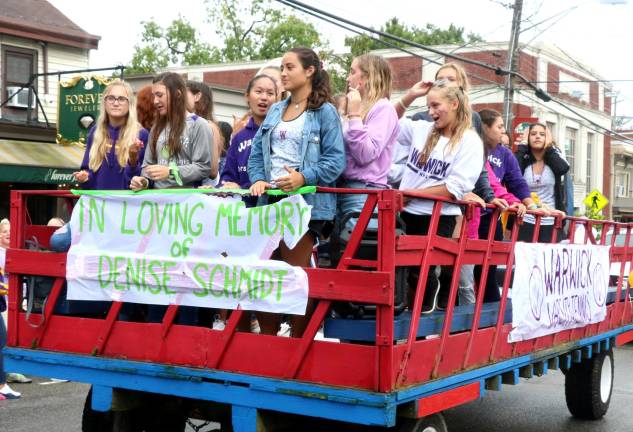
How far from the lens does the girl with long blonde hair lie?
19.6ft

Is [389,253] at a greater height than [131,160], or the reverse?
[131,160]

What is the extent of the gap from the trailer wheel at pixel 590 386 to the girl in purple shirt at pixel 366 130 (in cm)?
348

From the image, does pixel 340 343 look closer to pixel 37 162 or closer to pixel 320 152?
pixel 320 152

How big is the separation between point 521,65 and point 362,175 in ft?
109

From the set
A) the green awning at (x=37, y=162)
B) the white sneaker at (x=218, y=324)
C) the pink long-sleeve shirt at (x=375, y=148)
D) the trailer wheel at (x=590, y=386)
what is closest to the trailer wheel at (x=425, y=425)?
the pink long-sleeve shirt at (x=375, y=148)

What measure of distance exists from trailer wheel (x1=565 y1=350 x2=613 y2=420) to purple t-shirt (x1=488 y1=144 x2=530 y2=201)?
1645 mm

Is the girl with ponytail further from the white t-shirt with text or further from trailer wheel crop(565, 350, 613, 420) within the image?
trailer wheel crop(565, 350, 613, 420)

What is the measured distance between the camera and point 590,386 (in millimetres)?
7961

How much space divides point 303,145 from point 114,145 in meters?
1.65

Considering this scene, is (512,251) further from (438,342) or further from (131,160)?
(131,160)

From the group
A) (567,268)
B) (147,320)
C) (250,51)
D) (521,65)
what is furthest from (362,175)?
(250,51)

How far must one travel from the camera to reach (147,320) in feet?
17.8

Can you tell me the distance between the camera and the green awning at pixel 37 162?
19188 millimetres

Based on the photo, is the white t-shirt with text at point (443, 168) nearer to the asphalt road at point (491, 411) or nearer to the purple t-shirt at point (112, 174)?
the purple t-shirt at point (112, 174)
